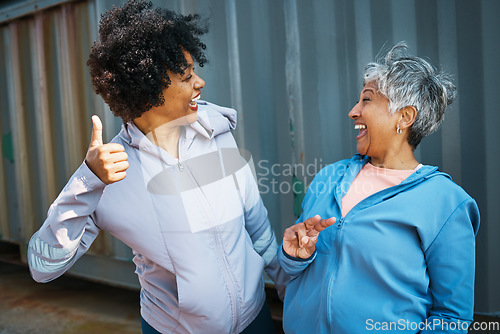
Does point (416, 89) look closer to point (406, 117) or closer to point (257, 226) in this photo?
point (406, 117)

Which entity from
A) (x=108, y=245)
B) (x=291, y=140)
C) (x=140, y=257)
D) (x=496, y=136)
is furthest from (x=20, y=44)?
(x=496, y=136)

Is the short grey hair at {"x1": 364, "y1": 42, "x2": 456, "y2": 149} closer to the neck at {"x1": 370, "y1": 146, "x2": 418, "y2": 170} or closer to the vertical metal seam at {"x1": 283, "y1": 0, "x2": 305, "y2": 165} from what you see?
the neck at {"x1": 370, "y1": 146, "x2": 418, "y2": 170}

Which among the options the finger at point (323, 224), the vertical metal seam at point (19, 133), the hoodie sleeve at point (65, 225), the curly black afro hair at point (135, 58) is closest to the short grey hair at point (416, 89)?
the finger at point (323, 224)

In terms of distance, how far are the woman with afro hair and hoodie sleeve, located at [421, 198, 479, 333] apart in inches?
26.4

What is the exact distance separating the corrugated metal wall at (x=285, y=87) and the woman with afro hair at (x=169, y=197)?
895mm

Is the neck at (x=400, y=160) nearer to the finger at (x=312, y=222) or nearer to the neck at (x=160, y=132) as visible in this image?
the finger at (x=312, y=222)

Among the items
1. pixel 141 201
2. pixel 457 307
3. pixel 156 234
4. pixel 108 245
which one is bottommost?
pixel 108 245

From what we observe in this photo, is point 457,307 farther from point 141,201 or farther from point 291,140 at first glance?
point 291,140

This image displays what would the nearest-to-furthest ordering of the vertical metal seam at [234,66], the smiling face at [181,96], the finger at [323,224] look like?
the finger at [323,224] < the smiling face at [181,96] < the vertical metal seam at [234,66]

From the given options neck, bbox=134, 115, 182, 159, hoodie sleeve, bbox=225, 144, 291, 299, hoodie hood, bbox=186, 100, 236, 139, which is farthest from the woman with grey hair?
neck, bbox=134, 115, 182, 159

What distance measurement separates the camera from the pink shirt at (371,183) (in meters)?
1.52

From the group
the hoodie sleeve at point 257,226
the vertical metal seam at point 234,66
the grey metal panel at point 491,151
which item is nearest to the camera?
the hoodie sleeve at point 257,226

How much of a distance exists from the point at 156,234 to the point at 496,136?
1.65 meters

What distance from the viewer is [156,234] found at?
4.79 feet
